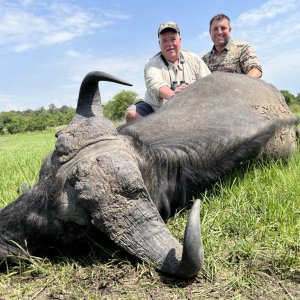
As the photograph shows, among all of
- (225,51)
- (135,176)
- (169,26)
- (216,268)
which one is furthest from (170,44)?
(216,268)

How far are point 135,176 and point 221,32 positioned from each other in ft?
18.0

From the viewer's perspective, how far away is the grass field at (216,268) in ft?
7.99

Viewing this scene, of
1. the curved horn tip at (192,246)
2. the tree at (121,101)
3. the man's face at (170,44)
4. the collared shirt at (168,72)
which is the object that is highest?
the tree at (121,101)

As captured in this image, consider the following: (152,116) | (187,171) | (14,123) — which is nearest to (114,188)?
(187,171)

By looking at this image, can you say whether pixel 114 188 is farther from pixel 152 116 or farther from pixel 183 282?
pixel 152 116

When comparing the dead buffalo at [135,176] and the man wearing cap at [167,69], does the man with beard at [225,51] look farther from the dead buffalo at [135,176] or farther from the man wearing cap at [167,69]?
the dead buffalo at [135,176]

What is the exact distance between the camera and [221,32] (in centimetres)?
744

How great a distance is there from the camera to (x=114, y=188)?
8.33ft

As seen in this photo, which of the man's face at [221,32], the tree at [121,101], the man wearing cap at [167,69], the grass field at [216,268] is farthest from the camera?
the tree at [121,101]

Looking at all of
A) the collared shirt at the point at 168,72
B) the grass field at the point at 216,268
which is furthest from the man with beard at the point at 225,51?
the grass field at the point at 216,268

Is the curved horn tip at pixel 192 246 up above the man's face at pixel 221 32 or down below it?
below

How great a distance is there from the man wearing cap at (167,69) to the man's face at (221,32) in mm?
870

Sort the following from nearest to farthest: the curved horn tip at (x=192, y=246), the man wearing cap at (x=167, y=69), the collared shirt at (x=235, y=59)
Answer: the curved horn tip at (x=192, y=246), the man wearing cap at (x=167, y=69), the collared shirt at (x=235, y=59)

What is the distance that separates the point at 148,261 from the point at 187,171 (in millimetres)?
1100
